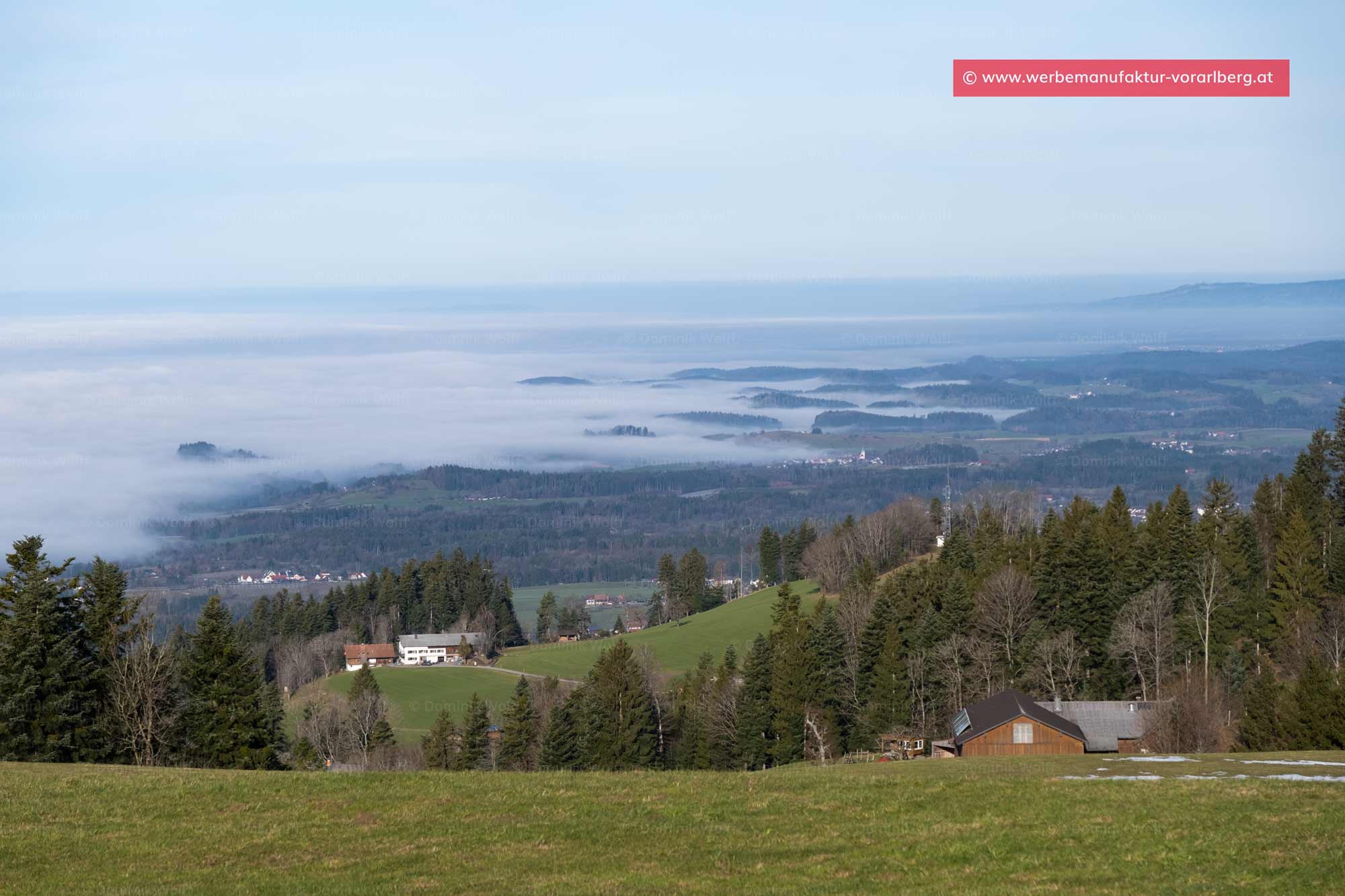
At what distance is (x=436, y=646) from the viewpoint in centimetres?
10831

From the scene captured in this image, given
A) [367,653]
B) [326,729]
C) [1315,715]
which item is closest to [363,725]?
[326,729]

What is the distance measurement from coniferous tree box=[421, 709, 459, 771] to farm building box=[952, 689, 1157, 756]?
2126 centimetres

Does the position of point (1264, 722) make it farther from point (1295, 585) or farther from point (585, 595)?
point (585, 595)

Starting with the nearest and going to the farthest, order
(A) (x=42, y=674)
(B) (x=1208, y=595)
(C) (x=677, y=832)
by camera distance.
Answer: (C) (x=677, y=832), (A) (x=42, y=674), (B) (x=1208, y=595)

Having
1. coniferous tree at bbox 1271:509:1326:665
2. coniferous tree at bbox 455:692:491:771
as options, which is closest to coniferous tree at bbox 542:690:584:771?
coniferous tree at bbox 455:692:491:771

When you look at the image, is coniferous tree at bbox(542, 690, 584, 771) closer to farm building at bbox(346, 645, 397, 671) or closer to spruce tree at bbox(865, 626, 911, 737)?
spruce tree at bbox(865, 626, 911, 737)

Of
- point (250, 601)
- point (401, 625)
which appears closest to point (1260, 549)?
point (401, 625)

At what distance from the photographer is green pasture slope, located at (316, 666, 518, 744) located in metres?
76.8

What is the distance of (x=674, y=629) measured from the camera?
103 meters

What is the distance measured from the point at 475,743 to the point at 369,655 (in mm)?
53654

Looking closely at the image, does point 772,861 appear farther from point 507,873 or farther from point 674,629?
point 674,629

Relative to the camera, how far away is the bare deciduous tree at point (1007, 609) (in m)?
56.3

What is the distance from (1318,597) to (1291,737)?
84.7 feet

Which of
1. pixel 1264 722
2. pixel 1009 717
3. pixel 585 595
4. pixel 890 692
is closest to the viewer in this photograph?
pixel 1264 722
